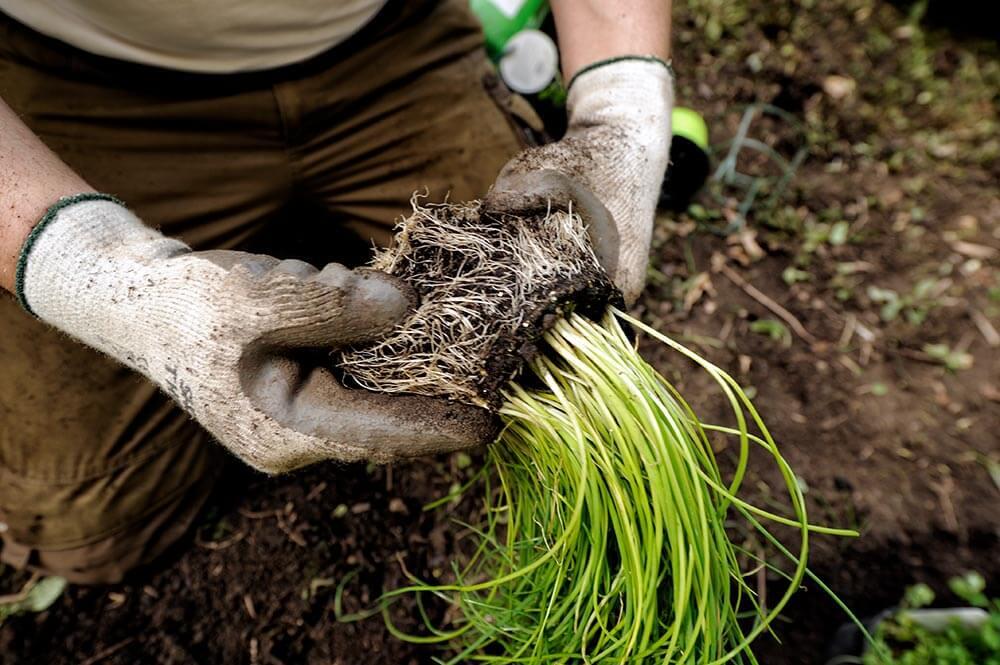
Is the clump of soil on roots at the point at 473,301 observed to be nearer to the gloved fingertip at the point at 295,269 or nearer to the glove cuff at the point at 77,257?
the gloved fingertip at the point at 295,269

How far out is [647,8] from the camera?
1.64 m

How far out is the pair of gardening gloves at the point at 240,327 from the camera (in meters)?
1.08

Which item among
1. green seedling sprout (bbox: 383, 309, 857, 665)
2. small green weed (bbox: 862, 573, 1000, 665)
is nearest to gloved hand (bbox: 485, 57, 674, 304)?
green seedling sprout (bbox: 383, 309, 857, 665)

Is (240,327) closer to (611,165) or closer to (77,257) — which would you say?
(77,257)

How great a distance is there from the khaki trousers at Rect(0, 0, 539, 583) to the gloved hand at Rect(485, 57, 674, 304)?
0.39 m

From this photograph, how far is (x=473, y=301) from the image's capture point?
1.18 m

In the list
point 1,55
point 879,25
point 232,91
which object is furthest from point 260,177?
point 879,25

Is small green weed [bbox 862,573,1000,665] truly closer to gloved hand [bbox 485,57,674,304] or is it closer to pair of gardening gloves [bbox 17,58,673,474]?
gloved hand [bbox 485,57,674,304]

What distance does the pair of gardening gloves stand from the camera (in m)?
1.08

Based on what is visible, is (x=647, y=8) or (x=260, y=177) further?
(x=260, y=177)

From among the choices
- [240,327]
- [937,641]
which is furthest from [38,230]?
[937,641]

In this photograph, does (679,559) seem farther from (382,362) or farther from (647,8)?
(647,8)

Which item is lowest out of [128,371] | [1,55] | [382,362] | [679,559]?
[679,559]

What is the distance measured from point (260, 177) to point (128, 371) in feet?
1.92
